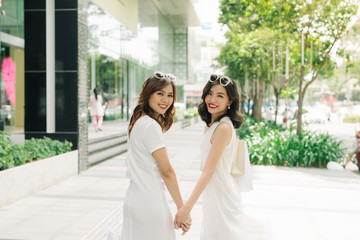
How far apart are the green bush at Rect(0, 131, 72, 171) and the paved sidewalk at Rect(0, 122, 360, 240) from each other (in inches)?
24.1

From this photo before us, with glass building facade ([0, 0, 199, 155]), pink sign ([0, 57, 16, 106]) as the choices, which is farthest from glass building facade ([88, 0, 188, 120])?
pink sign ([0, 57, 16, 106])

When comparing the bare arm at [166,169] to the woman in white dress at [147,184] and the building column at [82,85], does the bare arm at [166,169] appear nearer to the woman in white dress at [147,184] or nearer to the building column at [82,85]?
the woman in white dress at [147,184]

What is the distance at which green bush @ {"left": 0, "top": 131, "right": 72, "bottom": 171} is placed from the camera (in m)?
6.07

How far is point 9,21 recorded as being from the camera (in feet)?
47.3

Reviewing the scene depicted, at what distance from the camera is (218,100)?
8.27ft

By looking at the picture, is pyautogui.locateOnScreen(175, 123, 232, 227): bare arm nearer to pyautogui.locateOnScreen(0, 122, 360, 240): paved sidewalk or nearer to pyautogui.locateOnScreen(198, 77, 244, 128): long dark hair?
pyautogui.locateOnScreen(198, 77, 244, 128): long dark hair

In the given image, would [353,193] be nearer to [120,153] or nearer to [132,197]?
[132,197]

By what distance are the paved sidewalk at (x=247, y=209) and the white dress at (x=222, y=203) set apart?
87.1 inches

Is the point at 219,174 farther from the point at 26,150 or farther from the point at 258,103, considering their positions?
the point at 258,103

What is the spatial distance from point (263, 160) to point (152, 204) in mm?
8582

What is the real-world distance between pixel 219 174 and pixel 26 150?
549 cm

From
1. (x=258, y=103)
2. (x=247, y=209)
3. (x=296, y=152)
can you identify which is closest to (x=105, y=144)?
(x=296, y=152)

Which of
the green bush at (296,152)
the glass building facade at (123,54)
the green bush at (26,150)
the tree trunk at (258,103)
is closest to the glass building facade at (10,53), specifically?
the glass building facade at (123,54)

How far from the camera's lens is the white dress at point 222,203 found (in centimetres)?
245
